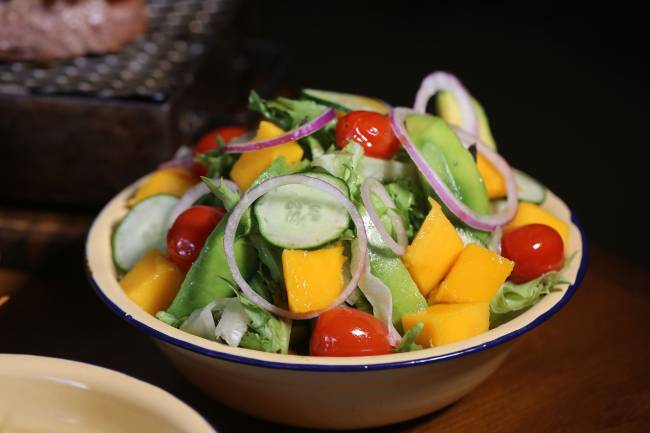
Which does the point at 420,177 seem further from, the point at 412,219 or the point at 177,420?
the point at 177,420

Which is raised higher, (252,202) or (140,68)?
(252,202)

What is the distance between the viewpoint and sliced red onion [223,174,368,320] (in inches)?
50.4

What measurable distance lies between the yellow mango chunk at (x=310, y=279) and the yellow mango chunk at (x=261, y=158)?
242mm

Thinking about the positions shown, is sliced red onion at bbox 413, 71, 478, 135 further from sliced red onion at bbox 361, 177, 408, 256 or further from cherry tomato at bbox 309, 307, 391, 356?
cherry tomato at bbox 309, 307, 391, 356

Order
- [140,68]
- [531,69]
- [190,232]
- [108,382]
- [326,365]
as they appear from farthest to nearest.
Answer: [531,69], [140,68], [190,232], [326,365], [108,382]

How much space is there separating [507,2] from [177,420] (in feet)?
11.9

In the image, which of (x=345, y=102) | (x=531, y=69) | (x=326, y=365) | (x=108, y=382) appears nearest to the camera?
(x=108, y=382)

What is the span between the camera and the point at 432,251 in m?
1.35

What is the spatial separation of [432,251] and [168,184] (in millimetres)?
624

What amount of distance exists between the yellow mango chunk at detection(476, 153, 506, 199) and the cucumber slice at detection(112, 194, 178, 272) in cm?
62

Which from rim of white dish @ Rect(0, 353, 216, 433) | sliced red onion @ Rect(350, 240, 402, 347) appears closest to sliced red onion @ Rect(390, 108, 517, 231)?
sliced red onion @ Rect(350, 240, 402, 347)

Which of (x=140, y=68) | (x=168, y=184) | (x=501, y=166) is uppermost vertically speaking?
(x=501, y=166)

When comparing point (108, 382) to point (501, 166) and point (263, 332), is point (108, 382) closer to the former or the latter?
point (263, 332)

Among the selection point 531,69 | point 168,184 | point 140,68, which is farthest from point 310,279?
point 531,69
